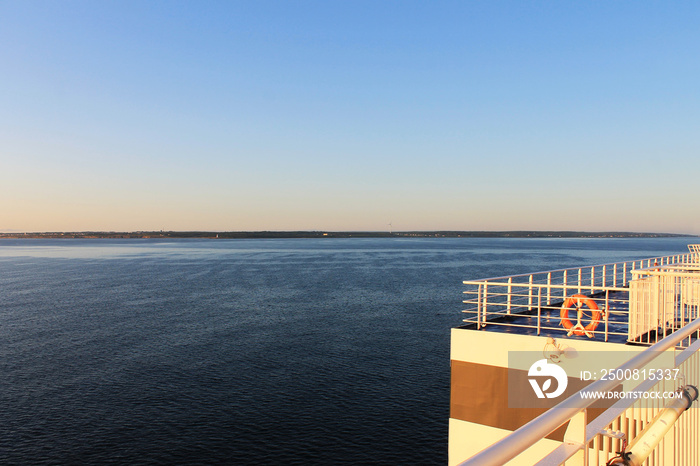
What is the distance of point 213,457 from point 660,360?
710 inches

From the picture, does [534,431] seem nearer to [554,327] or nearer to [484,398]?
[484,398]

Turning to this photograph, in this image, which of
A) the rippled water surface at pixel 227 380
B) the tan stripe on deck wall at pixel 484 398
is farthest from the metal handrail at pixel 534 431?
the rippled water surface at pixel 227 380

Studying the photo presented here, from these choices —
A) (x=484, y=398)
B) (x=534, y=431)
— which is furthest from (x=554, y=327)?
(x=534, y=431)

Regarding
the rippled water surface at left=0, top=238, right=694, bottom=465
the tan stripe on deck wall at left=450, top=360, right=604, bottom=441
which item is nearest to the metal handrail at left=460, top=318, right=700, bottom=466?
the tan stripe on deck wall at left=450, top=360, right=604, bottom=441

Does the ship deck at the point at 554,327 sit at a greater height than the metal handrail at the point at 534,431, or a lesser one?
lesser

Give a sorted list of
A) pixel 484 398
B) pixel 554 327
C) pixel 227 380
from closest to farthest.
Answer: pixel 484 398
pixel 554 327
pixel 227 380

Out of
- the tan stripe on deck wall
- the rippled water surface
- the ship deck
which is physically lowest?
the rippled water surface

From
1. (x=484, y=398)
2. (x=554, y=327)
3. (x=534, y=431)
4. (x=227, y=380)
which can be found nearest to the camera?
(x=534, y=431)

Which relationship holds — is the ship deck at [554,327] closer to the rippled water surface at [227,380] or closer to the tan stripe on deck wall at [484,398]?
the tan stripe on deck wall at [484,398]

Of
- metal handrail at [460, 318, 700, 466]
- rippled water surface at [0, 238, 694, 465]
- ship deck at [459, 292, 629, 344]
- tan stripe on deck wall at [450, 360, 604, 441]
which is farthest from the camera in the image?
rippled water surface at [0, 238, 694, 465]

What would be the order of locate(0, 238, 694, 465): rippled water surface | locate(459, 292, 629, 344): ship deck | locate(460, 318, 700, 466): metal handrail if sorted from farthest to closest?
locate(0, 238, 694, 465): rippled water surface < locate(459, 292, 629, 344): ship deck < locate(460, 318, 700, 466): metal handrail

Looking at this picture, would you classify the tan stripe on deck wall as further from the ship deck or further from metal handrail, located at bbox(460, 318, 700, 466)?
metal handrail, located at bbox(460, 318, 700, 466)

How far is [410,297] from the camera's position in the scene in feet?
157

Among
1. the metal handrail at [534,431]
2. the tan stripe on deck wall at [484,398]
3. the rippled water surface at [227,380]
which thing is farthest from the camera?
the rippled water surface at [227,380]
